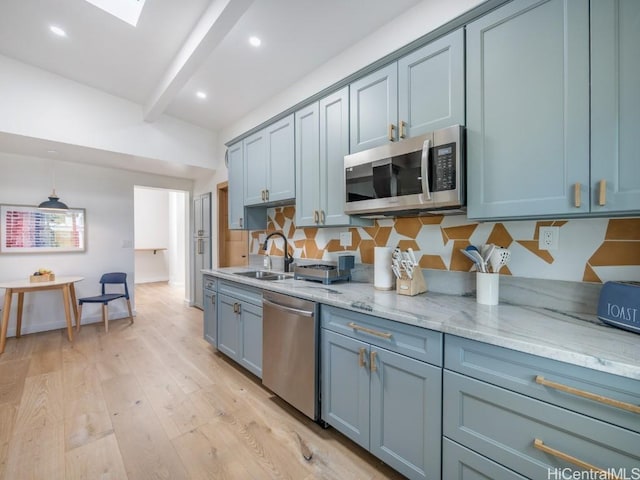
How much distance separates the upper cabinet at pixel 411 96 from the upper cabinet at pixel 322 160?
125mm

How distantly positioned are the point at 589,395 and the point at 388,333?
723mm

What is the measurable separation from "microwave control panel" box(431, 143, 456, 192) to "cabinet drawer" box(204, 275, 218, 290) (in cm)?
232

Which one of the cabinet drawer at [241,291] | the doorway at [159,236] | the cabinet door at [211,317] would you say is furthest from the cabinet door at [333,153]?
the doorway at [159,236]

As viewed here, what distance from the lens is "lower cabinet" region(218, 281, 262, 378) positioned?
2.31 metres

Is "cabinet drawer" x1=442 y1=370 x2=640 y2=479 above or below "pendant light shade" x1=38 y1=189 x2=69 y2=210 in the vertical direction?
below

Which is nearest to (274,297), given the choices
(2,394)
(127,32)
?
(2,394)

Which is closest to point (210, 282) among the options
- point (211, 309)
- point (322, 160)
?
point (211, 309)

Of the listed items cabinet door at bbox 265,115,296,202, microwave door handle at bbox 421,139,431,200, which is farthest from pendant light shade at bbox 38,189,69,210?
microwave door handle at bbox 421,139,431,200

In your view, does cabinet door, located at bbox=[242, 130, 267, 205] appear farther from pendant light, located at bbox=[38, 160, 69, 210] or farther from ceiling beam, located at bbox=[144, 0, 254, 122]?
pendant light, located at bbox=[38, 160, 69, 210]

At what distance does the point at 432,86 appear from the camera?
1.58m

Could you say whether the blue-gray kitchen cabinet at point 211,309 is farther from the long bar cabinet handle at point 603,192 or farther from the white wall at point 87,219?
the long bar cabinet handle at point 603,192

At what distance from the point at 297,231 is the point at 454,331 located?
6.88ft

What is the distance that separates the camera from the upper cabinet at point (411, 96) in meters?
1.49

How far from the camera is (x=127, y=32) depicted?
8.16 feet
